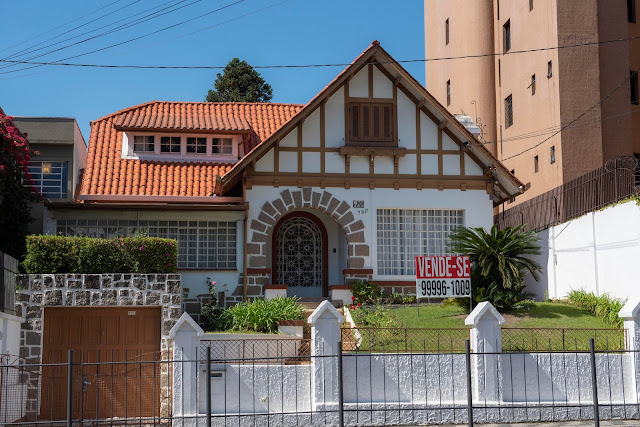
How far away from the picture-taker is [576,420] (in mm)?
16312

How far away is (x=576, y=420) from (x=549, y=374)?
103 cm

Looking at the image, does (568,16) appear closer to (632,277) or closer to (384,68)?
(384,68)

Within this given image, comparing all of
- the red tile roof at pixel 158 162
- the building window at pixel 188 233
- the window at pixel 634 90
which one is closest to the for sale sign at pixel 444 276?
the building window at pixel 188 233

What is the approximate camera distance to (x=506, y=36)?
34.5 metres

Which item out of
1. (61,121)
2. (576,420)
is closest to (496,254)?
(576,420)

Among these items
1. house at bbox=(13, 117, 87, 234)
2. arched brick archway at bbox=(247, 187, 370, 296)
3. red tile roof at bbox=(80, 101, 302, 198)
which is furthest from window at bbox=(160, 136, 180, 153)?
arched brick archway at bbox=(247, 187, 370, 296)

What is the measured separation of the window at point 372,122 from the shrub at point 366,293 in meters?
3.93

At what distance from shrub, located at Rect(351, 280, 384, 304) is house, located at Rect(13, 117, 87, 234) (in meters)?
8.05

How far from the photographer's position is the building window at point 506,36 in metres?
34.2

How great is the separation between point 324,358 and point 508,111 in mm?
21064

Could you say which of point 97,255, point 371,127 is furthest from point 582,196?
point 97,255

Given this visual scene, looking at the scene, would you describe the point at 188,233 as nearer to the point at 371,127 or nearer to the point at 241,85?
the point at 371,127

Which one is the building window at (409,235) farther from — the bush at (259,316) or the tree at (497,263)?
the bush at (259,316)

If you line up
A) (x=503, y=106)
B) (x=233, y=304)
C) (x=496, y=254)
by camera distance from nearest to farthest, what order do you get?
1. (x=496, y=254)
2. (x=233, y=304)
3. (x=503, y=106)
